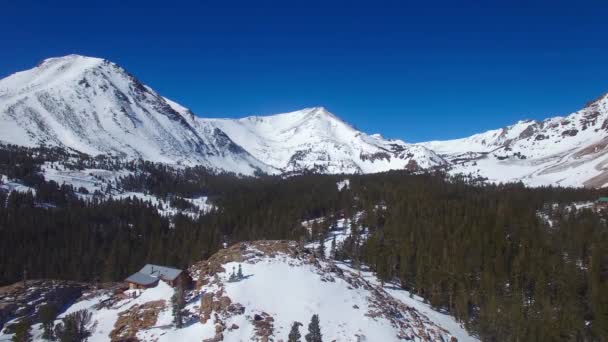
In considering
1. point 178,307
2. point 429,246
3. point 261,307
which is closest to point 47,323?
point 178,307

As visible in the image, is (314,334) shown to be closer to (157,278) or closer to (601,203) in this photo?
(157,278)

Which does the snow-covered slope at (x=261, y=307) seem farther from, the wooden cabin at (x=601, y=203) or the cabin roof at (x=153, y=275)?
the wooden cabin at (x=601, y=203)

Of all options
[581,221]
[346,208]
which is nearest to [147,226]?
[346,208]

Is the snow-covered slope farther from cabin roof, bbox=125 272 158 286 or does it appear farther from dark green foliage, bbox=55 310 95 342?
cabin roof, bbox=125 272 158 286

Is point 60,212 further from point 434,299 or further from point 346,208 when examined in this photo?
point 434,299

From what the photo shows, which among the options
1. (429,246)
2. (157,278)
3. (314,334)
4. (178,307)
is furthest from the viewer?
(429,246)

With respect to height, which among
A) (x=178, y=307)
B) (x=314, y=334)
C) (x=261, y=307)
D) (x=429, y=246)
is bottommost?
(x=429, y=246)

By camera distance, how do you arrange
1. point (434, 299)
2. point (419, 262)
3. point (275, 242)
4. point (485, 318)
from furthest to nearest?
point (419, 262) < point (434, 299) < point (275, 242) < point (485, 318)
